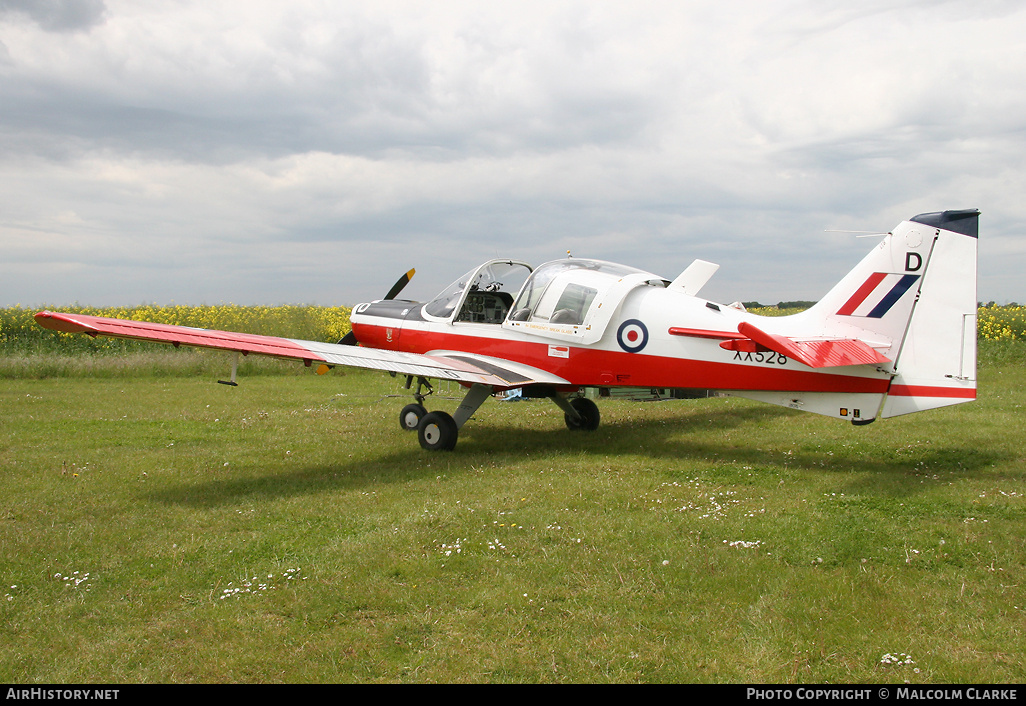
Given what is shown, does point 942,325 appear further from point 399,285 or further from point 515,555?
point 399,285

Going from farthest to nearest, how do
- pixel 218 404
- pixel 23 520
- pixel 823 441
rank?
pixel 218 404 < pixel 823 441 < pixel 23 520

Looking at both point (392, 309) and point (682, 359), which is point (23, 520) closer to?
point (392, 309)

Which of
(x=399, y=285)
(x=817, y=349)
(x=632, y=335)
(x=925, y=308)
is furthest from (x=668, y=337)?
(x=399, y=285)

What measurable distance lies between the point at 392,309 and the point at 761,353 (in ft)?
20.3

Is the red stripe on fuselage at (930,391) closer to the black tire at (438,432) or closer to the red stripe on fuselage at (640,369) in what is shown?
the red stripe on fuselage at (640,369)

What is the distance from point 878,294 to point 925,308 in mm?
475

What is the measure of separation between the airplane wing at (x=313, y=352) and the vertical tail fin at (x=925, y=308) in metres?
4.00

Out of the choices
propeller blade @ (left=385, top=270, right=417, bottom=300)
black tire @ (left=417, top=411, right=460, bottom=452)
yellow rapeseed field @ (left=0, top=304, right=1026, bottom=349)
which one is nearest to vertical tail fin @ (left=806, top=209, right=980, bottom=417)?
black tire @ (left=417, top=411, right=460, bottom=452)

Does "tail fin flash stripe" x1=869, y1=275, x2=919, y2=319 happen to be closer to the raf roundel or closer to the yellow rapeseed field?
the raf roundel

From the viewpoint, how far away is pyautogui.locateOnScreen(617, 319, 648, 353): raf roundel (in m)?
9.08

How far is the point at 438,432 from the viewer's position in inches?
381

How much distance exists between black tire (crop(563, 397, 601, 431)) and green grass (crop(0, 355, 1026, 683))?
112 centimetres

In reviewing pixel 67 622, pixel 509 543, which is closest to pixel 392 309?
pixel 509 543

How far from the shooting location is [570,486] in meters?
7.41
